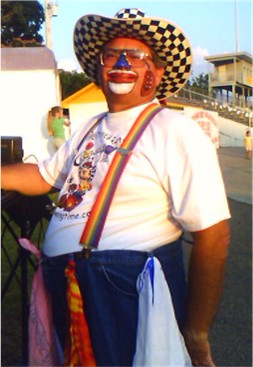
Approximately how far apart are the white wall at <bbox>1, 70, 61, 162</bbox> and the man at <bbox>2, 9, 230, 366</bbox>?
9315mm

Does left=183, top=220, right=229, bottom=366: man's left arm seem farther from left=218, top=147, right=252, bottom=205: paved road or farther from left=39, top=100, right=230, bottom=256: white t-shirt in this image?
left=218, top=147, right=252, bottom=205: paved road

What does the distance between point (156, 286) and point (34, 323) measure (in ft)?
1.77

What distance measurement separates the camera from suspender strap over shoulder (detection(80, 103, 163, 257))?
1.68 metres

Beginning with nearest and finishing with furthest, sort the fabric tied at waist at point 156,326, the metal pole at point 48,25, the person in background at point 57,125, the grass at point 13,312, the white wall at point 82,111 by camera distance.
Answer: the fabric tied at waist at point 156,326, the grass at point 13,312, the person in background at point 57,125, the white wall at point 82,111, the metal pole at point 48,25

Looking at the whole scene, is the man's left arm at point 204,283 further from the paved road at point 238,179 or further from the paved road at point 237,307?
the paved road at point 238,179

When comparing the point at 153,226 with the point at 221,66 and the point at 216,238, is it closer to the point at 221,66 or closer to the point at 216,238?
the point at 216,238

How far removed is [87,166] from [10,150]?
78 centimetres

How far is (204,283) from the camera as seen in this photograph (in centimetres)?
169

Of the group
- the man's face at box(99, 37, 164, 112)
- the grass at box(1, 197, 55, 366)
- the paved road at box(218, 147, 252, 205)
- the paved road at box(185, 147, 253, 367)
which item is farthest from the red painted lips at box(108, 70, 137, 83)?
the paved road at box(218, 147, 252, 205)

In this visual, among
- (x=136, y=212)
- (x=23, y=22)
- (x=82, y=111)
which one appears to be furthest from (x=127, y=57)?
(x=23, y=22)

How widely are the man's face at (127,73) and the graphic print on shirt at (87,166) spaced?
124 millimetres

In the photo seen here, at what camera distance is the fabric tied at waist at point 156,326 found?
1.60 meters

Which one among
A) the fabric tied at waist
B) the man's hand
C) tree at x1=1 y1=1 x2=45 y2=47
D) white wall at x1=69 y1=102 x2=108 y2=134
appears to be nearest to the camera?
the fabric tied at waist

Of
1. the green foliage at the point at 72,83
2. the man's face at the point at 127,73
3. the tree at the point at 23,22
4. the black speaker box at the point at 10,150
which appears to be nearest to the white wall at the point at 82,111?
the tree at the point at 23,22
